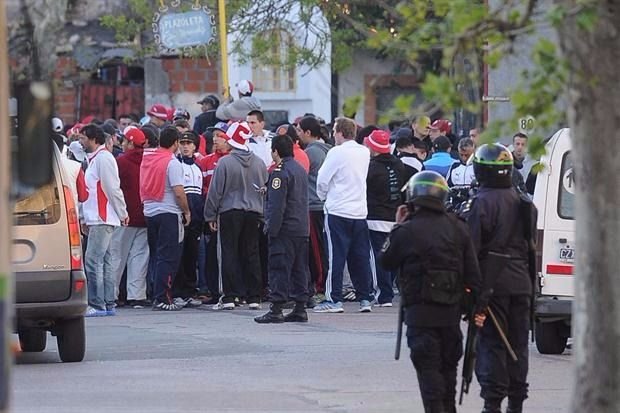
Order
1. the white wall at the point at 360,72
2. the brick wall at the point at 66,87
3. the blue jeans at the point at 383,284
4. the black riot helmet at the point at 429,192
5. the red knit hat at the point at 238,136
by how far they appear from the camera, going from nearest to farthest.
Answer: the black riot helmet at the point at 429,192 < the red knit hat at the point at 238,136 < the blue jeans at the point at 383,284 < the brick wall at the point at 66,87 < the white wall at the point at 360,72

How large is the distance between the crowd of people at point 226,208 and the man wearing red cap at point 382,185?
1 cm

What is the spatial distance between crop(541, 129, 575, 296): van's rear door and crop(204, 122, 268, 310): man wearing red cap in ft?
14.9

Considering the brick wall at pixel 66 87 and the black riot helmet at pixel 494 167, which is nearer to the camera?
the black riot helmet at pixel 494 167

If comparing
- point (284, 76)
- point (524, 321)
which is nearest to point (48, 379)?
point (524, 321)

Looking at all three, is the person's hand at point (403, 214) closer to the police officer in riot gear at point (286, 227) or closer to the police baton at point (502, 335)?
the police baton at point (502, 335)

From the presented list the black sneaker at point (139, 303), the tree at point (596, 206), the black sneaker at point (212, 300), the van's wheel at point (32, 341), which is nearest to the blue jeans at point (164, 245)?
the black sneaker at point (139, 303)

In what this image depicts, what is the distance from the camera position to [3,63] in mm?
5926

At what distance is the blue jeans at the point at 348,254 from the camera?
16.7 meters

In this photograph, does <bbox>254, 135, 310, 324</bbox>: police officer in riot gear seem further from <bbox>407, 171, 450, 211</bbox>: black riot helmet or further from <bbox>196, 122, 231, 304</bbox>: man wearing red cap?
<bbox>407, 171, 450, 211</bbox>: black riot helmet

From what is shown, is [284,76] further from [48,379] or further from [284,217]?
[48,379]

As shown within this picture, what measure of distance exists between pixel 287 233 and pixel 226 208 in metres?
1.47

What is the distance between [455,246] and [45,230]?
14.2ft

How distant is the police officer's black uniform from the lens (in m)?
15.7

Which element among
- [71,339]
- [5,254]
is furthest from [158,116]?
[5,254]
